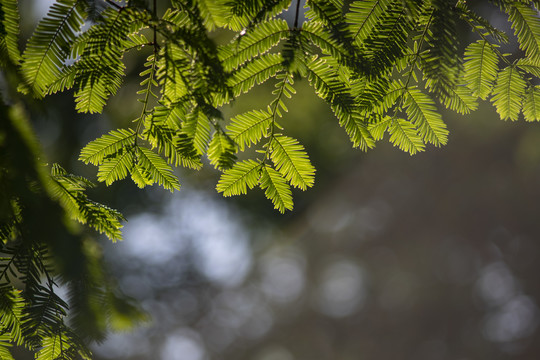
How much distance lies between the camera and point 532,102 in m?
1.00

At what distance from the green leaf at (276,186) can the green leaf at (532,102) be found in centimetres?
70

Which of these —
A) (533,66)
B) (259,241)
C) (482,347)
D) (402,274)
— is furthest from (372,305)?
(533,66)

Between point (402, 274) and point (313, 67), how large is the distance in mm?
11204

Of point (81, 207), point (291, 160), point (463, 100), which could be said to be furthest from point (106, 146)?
point (463, 100)

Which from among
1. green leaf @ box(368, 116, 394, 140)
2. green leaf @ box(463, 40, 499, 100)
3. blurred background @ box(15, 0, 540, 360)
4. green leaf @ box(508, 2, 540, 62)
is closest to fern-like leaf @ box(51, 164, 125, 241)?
green leaf @ box(368, 116, 394, 140)

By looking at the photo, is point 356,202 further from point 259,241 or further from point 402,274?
point 259,241

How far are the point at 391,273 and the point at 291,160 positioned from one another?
1102 centimetres

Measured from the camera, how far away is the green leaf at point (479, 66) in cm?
96

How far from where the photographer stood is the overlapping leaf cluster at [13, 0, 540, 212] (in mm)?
769


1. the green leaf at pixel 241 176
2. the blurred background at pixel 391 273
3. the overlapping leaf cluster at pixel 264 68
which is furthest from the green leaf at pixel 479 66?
the blurred background at pixel 391 273

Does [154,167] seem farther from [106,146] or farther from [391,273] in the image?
[391,273]

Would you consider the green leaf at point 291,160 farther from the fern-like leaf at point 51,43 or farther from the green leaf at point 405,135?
the fern-like leaf at point 51,43

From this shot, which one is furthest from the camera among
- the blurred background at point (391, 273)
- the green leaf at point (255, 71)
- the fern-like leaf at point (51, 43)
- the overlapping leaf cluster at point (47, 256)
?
the blurred background at point (391, 273)

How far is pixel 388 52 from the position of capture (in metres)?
0.85
